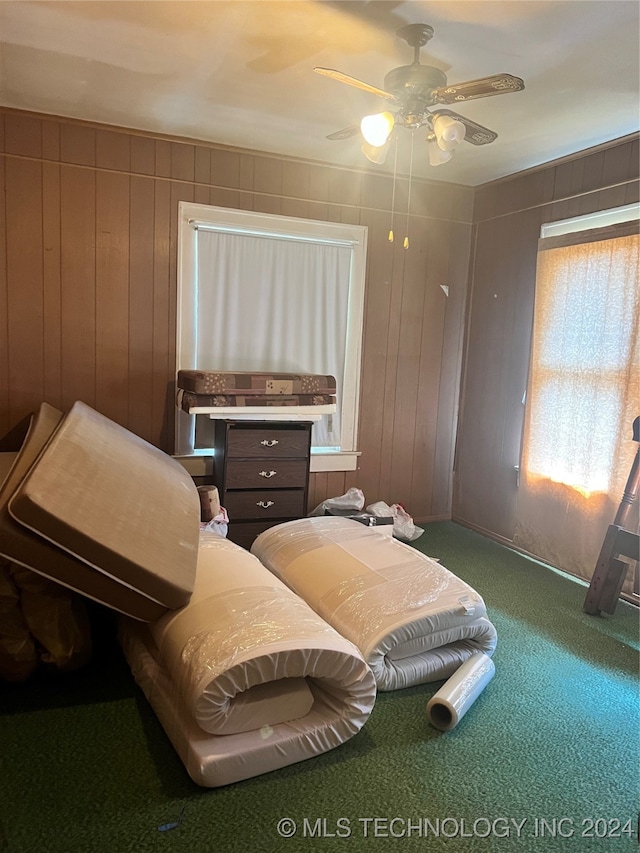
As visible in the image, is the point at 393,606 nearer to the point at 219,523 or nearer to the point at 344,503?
the point at 219,523

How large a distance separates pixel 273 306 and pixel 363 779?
115 inches

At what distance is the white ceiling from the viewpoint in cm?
225

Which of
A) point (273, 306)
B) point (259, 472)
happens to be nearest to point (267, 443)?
point (259, 472)

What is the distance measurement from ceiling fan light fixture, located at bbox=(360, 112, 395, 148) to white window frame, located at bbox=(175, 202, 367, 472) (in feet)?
5.32

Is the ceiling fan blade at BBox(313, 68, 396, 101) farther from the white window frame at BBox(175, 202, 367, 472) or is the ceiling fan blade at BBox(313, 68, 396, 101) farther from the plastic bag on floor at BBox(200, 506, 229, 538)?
the plastic bag on floor at BBox(200, 506, 229, 538)

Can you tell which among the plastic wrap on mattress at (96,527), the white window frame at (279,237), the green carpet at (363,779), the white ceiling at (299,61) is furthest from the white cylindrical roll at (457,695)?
the white ceiling at (299,61)

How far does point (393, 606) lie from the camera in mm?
2348

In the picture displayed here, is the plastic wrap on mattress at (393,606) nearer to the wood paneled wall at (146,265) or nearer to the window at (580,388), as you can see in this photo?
the window at (580,388)

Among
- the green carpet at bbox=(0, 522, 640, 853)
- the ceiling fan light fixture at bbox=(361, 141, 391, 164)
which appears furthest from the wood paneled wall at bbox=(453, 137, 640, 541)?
the green carpet at bbox=(0, 522, 640, 853)

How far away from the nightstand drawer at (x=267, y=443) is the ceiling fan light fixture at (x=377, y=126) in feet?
5.96

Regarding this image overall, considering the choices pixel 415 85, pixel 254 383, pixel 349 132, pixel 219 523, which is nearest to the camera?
pixel 415 85

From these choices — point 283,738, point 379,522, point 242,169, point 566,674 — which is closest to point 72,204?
point 242,169

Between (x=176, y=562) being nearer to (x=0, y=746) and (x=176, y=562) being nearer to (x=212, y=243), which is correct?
(x=0, y=746)

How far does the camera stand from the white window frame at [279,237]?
12.5 ft
